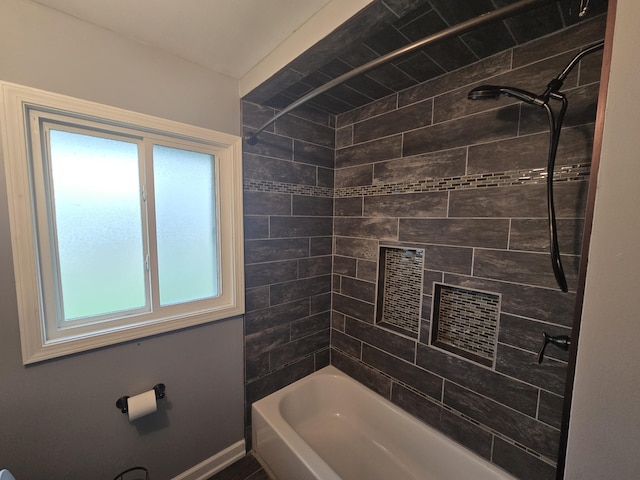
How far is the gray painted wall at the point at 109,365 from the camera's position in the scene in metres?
1.01

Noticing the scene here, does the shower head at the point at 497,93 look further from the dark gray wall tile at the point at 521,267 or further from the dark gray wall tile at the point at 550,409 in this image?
the dark gray wall tile at the point at 550,409

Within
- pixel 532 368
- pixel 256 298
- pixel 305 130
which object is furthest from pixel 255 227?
pixel 532 368

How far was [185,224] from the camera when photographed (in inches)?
58.9

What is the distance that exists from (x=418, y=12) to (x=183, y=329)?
1932 mm

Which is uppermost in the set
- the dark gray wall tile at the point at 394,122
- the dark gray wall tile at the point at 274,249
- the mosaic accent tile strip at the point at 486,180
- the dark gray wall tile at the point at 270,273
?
the dark gray wall tile at the point at 394,122

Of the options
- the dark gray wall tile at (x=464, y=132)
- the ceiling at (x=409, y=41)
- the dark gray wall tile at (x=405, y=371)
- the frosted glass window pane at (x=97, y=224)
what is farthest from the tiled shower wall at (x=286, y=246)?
the dark gray wall tile at (x=464, y=132)

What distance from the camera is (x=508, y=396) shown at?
1250 mm

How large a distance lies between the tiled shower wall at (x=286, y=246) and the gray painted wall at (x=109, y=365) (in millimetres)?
177

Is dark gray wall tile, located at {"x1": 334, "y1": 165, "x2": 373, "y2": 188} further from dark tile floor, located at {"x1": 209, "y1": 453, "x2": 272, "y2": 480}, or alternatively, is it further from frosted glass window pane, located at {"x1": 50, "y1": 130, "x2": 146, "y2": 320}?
dark tile floor, located at {"x1": 209, "y1": 453, "x2": 272, "y2": 480}

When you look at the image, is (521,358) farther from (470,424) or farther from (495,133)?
(495,133)

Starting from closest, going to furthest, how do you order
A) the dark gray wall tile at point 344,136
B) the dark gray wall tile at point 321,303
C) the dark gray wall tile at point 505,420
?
the dark gray wall tile at point 505,420
the dark gray wall tile at point 344,136
the dark gray wall tile at point 321,303

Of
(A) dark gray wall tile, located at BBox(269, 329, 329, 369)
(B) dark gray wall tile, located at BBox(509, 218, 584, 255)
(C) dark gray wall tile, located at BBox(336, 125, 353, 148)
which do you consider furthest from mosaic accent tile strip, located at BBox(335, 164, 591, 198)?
(A) dark gray wall tile, located at BBox(269, 329, 329, 369)

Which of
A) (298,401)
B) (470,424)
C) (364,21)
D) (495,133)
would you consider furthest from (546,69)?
(298,401)

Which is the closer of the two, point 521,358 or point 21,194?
point 21,194
